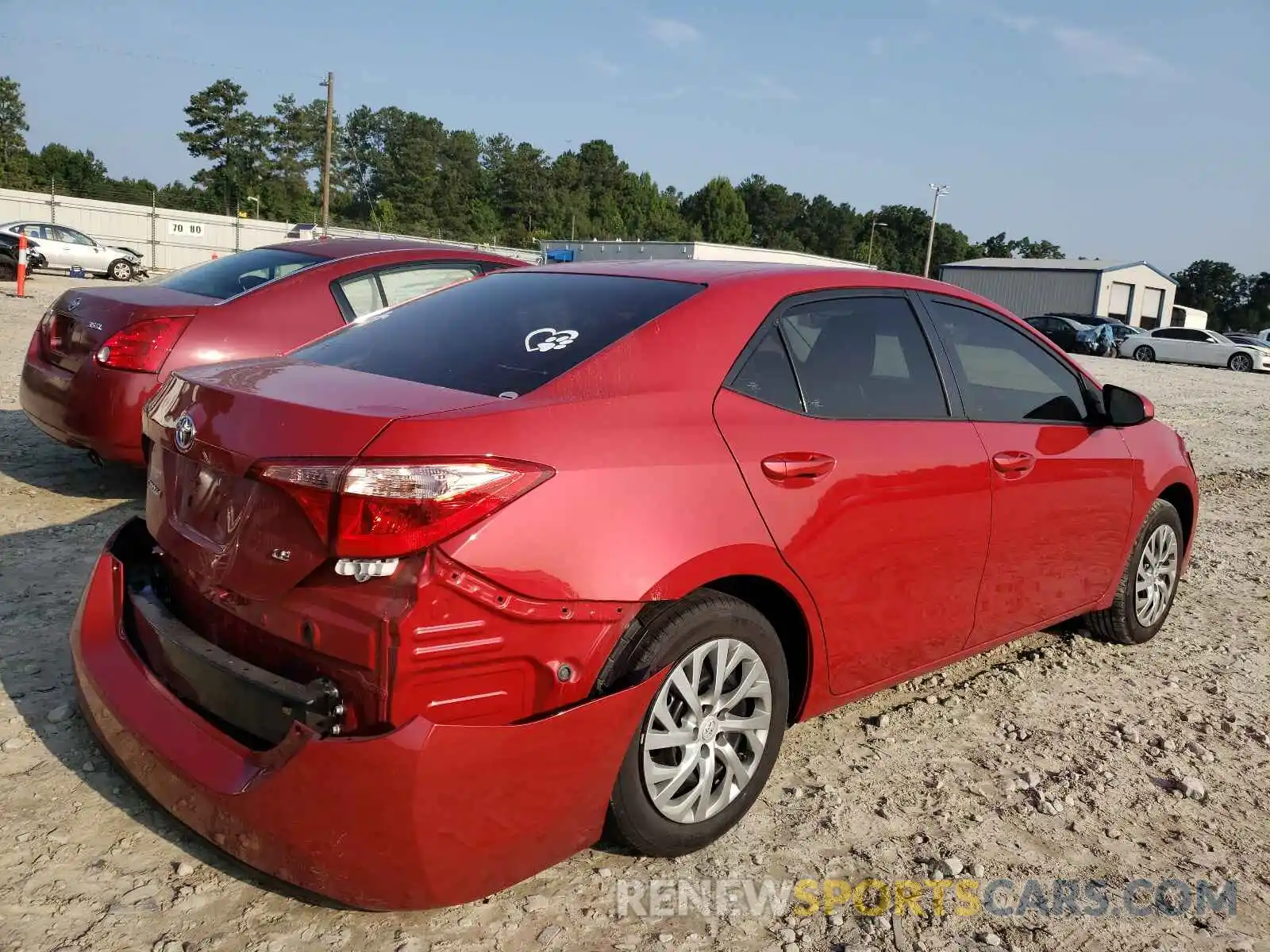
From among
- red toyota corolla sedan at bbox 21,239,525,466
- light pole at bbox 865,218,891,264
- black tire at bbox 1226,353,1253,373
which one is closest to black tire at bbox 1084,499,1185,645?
red toyota corolla sedan at bbox 21,239,525,466

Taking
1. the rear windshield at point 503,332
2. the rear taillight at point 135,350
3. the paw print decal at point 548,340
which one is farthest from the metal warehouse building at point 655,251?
the paw print decal at point 548,340

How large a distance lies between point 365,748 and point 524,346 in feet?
3.82

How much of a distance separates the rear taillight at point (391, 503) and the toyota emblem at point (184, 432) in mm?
517

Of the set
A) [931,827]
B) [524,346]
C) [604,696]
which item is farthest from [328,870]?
[931,827]

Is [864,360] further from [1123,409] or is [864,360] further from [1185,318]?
[1185,318]

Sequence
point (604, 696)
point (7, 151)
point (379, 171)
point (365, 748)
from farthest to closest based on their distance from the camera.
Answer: point (379, 171) < point (7, 151) < point (604, 696) < point (365, 748)

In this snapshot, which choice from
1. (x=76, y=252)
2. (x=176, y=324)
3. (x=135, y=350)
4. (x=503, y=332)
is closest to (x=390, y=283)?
(x=176, y=324)

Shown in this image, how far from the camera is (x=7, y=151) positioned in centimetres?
7569

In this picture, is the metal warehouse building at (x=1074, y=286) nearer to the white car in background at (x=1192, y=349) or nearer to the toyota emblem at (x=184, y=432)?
the white car in background at (x=1192, y=349)

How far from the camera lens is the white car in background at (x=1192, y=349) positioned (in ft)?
109

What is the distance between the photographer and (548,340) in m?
2.79

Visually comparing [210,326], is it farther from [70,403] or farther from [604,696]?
[604,696]

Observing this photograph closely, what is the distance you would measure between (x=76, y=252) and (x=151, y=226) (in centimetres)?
1338

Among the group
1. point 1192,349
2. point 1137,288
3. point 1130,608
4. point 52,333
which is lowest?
point 1130,608
